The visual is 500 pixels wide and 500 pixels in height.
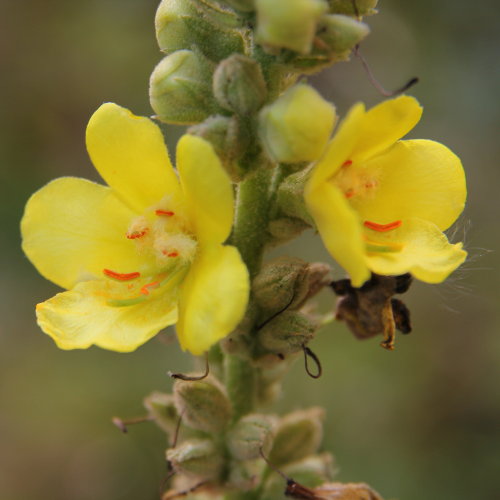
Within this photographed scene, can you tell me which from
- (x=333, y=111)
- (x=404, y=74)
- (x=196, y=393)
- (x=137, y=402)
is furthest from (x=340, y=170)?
(x=404, y=74)

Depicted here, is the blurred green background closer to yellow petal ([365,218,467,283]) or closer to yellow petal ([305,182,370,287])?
yellow petal ([365,218,467,283])

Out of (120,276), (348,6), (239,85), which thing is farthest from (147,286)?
(348,6)

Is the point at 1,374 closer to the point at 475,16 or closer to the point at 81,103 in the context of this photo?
the point at 81,103

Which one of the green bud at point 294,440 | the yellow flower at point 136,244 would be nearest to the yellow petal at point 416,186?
the yellow flower at point 136,244

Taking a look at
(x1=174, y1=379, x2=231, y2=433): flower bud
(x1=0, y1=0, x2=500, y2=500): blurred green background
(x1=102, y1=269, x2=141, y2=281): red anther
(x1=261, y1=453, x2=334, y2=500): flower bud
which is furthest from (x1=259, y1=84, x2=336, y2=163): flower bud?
(x1=0, y1=0, x2=500, y2=500): blurred green background

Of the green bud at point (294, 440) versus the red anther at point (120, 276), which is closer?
the red anther at point (120, 276)

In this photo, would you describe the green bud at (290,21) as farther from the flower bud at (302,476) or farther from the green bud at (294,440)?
the flower bud at (302,476)

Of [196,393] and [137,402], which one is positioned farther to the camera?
[137,402]
